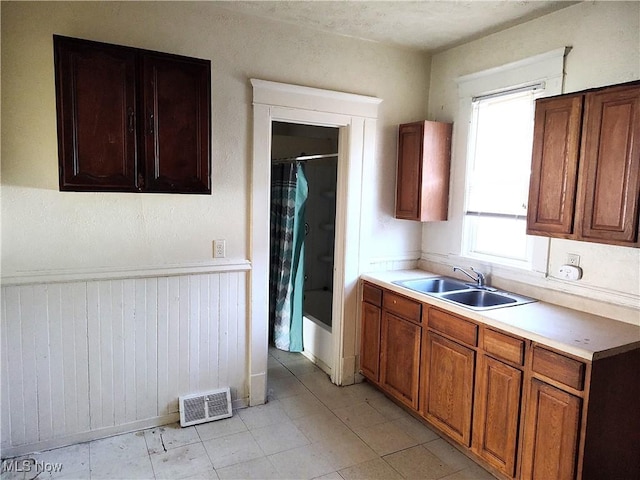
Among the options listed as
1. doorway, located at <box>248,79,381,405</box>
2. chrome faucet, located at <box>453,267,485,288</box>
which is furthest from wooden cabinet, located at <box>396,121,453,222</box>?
chrome faucet, located at <box>453,267,485,288</box>

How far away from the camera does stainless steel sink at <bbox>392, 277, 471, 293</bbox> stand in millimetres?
3076

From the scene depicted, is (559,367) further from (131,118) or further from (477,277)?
(131,118)

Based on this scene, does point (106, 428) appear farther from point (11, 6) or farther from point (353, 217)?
point (11, 6)

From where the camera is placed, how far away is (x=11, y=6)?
87.0 inches

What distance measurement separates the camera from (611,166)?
79.0 inches

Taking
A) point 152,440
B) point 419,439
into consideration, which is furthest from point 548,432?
point 152,440

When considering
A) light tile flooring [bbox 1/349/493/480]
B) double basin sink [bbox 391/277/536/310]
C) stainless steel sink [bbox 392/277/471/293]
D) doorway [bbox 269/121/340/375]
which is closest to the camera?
light tile flooring [bbox 1/349/493/480]

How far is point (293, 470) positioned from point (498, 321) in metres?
1.36

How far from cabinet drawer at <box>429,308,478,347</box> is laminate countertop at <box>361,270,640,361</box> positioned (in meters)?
0.05

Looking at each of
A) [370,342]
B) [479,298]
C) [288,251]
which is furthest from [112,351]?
[479,298]

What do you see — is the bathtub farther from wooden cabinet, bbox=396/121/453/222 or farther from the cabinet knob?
the cabinet knob

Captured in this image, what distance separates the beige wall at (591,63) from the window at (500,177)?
221mm

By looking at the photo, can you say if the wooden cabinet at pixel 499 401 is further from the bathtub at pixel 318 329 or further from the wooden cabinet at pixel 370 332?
the bathtub at pixel 318 329

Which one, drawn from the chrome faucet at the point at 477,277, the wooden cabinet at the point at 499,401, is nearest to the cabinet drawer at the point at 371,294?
the chrome faucet at the point at 477,277
